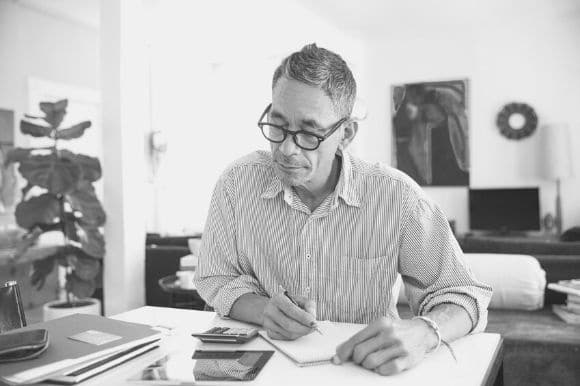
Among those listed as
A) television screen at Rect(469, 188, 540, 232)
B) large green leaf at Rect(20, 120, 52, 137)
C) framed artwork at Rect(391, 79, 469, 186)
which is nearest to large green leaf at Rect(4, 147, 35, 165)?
large green leaf at Rect(20, 120, 52, 137)

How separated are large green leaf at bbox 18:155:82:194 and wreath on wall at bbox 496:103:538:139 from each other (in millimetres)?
4711

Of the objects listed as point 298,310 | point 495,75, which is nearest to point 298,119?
point 298,310

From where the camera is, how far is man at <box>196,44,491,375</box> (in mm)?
1293

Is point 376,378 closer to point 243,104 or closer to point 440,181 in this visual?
point 440,181

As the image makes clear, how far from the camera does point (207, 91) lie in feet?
26.0

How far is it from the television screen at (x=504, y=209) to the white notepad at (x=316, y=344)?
539cm

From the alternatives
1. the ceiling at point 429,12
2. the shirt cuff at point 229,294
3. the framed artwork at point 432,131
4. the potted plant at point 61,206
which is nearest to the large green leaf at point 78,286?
the potted plant at point 61,206

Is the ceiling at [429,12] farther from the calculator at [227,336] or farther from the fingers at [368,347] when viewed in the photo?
the fingers at [368,347]

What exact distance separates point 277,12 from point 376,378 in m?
5.11

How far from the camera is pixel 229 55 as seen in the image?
7508mm

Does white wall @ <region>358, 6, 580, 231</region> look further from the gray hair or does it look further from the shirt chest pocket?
the shirt chest pocket

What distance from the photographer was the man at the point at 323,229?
129 centimetres

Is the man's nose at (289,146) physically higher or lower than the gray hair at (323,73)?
lower

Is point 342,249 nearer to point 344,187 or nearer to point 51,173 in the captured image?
point 344,187
